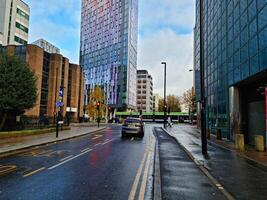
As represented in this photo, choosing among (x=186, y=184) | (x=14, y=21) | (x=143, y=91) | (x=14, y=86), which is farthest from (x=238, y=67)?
(x=143, y=91)

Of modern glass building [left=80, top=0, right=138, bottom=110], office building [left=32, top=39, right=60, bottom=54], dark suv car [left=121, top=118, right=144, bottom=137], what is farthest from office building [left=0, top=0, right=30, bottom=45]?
modern glass building [left=80, top=0, right=138, bottom=110]

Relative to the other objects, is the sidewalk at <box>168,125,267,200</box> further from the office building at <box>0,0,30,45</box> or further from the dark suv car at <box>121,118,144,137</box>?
the office building at <box>0,0,30,45</box>

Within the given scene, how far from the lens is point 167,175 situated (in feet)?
29.0

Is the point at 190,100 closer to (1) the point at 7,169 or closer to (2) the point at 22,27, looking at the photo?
(2) the point at 22,27

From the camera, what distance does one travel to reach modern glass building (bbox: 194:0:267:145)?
16.5 metres

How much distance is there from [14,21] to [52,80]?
59.4 feet

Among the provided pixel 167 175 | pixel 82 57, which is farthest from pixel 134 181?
pixel 82 57

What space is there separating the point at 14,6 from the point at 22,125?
5348 centimetres

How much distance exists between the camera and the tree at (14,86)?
2116cm

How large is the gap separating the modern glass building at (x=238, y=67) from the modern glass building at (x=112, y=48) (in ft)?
298

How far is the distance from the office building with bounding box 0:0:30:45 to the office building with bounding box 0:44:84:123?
8.28 metres

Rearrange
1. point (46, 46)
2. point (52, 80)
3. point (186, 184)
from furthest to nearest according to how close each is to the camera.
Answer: point (46, 46)
point (52, 80)
point (186, 184)

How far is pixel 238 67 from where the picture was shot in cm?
2011

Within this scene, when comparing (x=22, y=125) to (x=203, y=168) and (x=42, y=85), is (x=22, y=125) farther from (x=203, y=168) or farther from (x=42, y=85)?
Result: (x=42, y=85)
